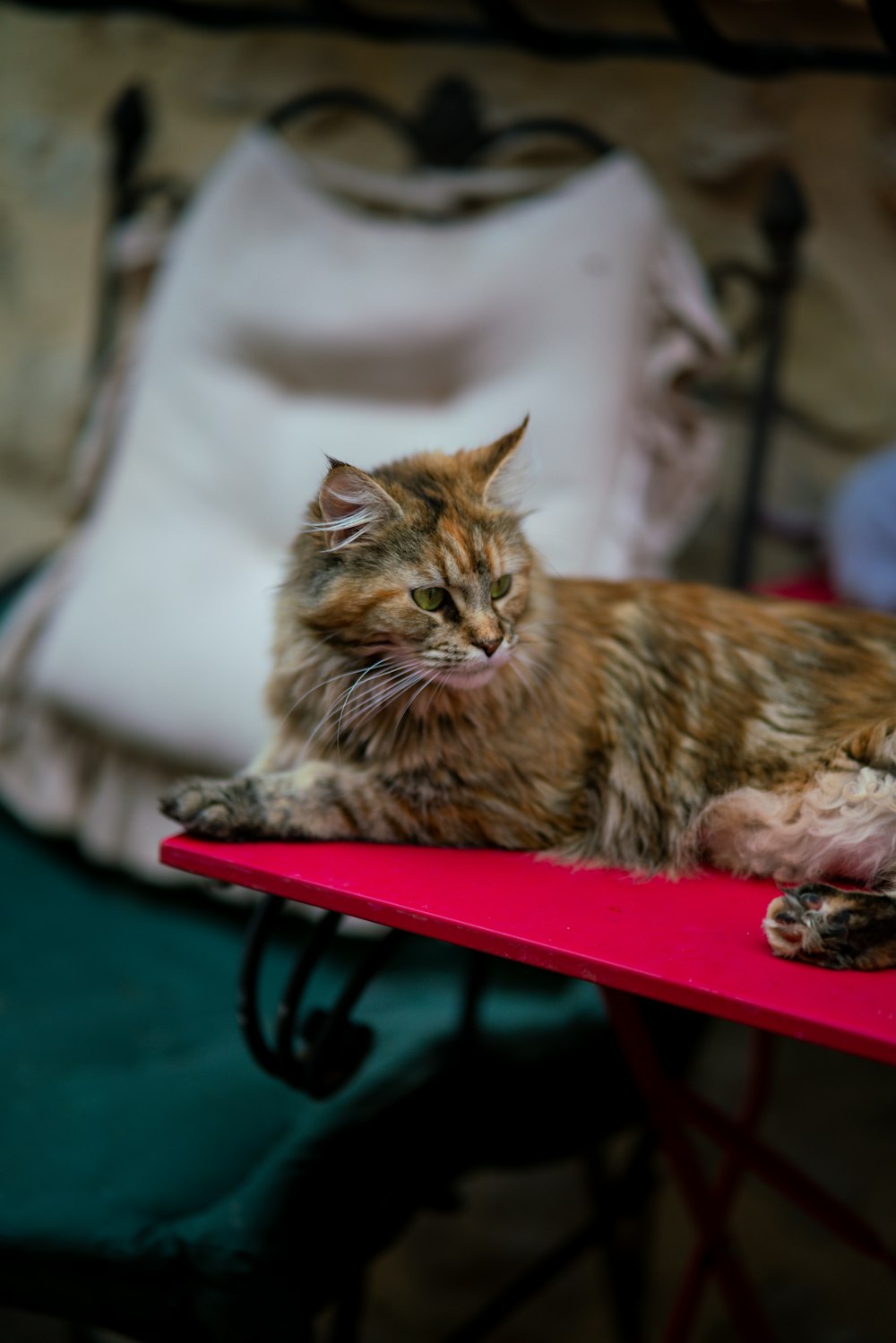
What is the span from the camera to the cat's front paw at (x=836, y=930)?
0.70m

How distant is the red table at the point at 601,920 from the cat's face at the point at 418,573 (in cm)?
15

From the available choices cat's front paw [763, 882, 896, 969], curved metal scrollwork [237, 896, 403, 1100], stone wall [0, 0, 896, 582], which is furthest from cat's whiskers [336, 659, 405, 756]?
stone wall [0, 0, 896, 582]

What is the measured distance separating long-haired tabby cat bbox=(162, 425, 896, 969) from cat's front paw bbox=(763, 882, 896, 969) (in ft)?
0.16

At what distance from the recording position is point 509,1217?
172cm

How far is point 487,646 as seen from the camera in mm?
810

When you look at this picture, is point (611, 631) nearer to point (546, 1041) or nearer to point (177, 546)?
point (546, 1041)

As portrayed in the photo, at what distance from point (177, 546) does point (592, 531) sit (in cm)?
56

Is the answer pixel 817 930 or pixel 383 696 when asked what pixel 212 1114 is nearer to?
pixel 383 696

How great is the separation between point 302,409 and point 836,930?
1071 mm

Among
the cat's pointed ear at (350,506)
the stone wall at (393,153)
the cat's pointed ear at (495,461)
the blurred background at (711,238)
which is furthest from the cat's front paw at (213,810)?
the stone wall at (393,153)

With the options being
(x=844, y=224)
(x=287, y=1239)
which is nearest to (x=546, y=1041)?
(x=287, y=1239)

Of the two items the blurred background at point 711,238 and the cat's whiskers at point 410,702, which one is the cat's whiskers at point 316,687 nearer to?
the cat's whiskers at point 410,702

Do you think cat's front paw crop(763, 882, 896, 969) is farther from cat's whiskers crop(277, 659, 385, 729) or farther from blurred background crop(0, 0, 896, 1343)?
blurred background crop(0, 0, 896, 1343)

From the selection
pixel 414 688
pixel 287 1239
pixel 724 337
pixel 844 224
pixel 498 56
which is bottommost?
pixel 287 1239
